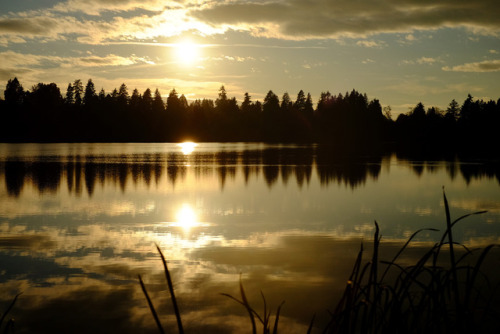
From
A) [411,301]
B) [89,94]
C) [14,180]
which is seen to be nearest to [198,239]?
[411,301]

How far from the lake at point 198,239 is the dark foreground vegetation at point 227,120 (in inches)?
3220

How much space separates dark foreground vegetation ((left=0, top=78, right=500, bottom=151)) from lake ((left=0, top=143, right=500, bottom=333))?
8179cm

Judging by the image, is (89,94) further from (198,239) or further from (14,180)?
(198,239)

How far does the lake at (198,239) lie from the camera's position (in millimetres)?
7375

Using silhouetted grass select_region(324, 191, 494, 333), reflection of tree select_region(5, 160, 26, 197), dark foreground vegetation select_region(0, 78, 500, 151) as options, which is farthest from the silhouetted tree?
silhouetted grass select_region(324, 191, 494, 333)

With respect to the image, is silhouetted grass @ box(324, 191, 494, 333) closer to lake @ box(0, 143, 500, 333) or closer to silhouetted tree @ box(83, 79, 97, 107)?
lake @ box(0, 143, 500, 333)

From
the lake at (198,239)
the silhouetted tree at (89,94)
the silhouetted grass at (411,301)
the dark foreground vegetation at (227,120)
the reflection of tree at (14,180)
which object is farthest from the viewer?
the silhouetted tree at (89,94)

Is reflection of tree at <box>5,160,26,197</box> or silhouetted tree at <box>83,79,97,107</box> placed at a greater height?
silhouetted tree at <box>83,79,97,107</box>

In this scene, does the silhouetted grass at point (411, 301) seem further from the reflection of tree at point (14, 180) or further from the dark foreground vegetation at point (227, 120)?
the dark foreground vegetation at point (227, 120)

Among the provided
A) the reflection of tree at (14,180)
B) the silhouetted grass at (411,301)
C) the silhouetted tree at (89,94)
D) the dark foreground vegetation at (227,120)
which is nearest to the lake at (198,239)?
the reflection of tree at (14,180)

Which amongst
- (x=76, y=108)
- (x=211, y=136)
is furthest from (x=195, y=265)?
(x=211, y=136)

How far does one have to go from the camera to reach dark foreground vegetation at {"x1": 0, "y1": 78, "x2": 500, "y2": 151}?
11531cm

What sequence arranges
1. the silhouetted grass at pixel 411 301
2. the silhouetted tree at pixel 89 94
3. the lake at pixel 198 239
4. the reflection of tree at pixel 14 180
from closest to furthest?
the silhouetted grass at pixel 411 301 < the lake at pixel 198 239 < the reflection of tree at pixel 14 180 < the silhouetted tree at pixel 89 94

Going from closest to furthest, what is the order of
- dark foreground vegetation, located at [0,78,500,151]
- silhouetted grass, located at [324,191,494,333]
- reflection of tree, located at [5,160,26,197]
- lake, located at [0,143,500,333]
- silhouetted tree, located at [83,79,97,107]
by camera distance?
silhouetted grass, located at [324,191,494,333] → lake, located at [0,143,500,333] → reflection of tree, located at [5,160,26,197] → dark foreground vegetation, located at [0,78,500,151] → silhouetted tree, located at [83,79,97,107]
